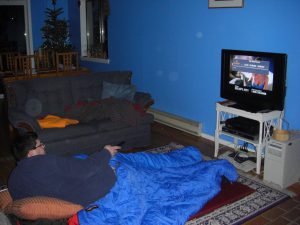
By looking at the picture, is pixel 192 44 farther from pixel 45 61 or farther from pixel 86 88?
pixel 45 61

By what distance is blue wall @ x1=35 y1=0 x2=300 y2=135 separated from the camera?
355 centimetres

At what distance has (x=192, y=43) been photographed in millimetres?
4574

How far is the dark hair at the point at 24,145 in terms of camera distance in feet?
7.04

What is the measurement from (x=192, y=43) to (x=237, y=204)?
2425 millimetres

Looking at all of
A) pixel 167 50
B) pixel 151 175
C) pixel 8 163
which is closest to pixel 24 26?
pixel 167 50

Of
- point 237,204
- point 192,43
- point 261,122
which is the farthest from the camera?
point 192,43

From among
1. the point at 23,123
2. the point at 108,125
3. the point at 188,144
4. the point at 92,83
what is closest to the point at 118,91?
the point at 92,83

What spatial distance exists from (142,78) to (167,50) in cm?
84

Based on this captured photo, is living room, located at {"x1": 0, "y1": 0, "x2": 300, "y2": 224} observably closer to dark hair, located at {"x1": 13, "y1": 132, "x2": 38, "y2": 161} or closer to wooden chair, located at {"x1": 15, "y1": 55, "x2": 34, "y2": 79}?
wooden chair, located at {"x1": 15, "y1": 55, "x2": 34, "y2": 79}

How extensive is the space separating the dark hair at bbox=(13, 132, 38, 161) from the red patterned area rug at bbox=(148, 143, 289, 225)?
1290 mm

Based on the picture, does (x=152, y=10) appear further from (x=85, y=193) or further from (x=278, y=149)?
(x=85, y=193)

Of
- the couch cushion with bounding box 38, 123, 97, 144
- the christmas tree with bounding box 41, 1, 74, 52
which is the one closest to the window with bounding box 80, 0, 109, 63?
the christmas tree with bounding box 41, 1, 74, 52

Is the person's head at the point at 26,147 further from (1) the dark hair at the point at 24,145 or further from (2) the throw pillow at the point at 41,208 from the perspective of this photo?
(2) the throw pillow at the point at 41,208

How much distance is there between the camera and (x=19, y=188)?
6.98 ft
